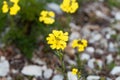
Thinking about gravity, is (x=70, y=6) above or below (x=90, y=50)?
above

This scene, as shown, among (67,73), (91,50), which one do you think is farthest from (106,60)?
(67,73)

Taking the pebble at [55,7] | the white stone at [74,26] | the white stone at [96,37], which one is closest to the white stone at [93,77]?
the white stone at [96,37]

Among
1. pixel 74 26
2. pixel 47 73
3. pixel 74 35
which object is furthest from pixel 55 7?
pixel 47 73

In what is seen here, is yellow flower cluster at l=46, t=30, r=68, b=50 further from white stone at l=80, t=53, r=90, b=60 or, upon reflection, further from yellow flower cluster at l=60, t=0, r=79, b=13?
white stone at l=80, t=53, r=90, b=60

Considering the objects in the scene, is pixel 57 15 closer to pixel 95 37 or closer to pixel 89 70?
pixel 95 37

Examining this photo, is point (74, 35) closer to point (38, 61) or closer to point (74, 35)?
point (74, 35)

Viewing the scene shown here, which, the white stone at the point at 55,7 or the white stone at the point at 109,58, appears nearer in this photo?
the white stone at the point at 109,58

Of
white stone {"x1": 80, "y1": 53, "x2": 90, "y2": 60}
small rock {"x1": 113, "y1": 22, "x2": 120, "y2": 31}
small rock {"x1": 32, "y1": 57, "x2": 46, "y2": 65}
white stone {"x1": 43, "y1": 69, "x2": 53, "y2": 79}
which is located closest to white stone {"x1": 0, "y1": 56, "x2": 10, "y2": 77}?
small rock {"x1": 32, "y1": 57, "x2": 46, "y2": 65}

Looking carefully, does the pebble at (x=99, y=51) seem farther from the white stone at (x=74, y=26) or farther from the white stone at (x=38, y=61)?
the white stone at (x=38, y=61)
